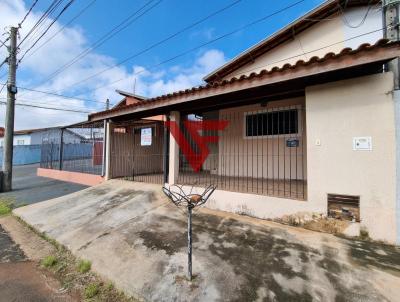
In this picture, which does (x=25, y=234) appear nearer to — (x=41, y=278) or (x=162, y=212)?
(x=41, y=278)

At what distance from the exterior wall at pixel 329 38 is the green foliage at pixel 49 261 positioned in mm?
7864

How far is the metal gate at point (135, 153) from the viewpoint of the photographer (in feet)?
29.9

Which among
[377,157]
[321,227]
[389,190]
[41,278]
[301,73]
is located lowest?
[41,278]

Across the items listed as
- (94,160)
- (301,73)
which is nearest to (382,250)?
(301,73)

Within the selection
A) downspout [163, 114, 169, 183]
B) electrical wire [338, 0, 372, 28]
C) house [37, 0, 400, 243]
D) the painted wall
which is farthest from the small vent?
the painted wall

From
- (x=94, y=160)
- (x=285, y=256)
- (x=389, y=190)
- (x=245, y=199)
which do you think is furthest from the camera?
(x=94, y=160)

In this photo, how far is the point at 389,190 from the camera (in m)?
3.46

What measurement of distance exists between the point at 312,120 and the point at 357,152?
90 cm

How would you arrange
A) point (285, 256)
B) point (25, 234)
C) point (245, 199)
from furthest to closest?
point (25, 234) → point (245, 199) → point (285, 256)

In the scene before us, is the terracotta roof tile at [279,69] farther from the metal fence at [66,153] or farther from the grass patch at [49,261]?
the metal fence at [66,153]

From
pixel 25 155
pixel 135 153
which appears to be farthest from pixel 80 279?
pixel 25 155

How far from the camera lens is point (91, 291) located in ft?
9.61

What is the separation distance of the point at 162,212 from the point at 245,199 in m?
1.92

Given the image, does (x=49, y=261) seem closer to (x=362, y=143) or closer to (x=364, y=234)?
(x=364, y=234)
